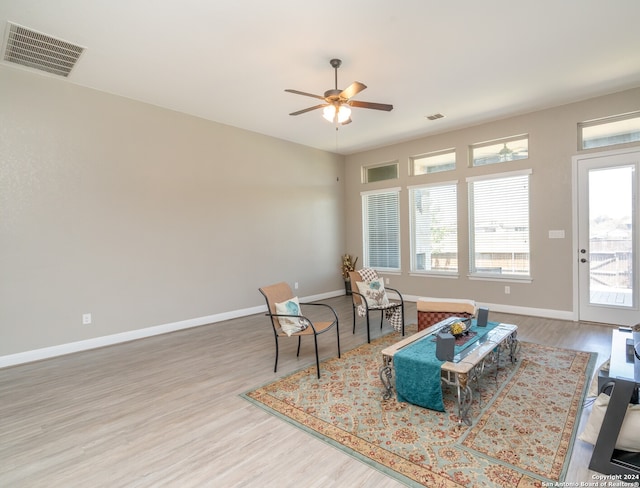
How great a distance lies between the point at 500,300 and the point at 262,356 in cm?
425

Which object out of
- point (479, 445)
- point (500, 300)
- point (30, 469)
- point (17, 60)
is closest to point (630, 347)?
point (479, 445)

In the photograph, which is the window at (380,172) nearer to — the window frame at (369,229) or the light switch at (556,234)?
the window frame at (369,229)

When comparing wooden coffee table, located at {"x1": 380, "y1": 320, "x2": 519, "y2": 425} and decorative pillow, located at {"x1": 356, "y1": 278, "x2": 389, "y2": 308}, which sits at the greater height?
decorative pillow, located at {"x1": 356, "y1": 278, "x2": 389, "y2": 308}

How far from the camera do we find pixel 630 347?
2625 mm

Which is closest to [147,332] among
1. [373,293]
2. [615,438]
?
[373,293]

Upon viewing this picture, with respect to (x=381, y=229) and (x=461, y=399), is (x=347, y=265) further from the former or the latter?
(x=461, y=399)

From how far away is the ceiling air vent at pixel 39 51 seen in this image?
3.18 m

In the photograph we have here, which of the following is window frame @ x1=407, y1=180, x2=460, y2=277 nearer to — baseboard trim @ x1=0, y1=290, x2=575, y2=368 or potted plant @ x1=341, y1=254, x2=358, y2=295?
baseboard trim @ x1=0, y1=290, x2=575, y2=368

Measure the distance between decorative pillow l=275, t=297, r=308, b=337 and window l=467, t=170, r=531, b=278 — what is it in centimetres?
397

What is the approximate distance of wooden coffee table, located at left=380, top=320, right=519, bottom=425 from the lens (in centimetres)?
243

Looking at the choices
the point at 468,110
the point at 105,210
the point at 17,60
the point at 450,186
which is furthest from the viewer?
the point at 450,186

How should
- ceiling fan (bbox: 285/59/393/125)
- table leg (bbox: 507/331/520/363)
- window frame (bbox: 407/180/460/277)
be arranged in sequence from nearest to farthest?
1. ceiling fan (bbox: 285/59/393/125)
2. table leg (bbox: 507/331/520/363)
3. window frame (bbox: 407/180/460/277)

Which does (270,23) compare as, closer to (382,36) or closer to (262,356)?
(382,36)

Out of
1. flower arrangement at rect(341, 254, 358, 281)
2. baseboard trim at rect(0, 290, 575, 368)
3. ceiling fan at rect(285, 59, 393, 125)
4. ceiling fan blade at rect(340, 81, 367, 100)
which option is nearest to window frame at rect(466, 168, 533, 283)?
baseboard trim at rect(0, 290, 575, 368)
